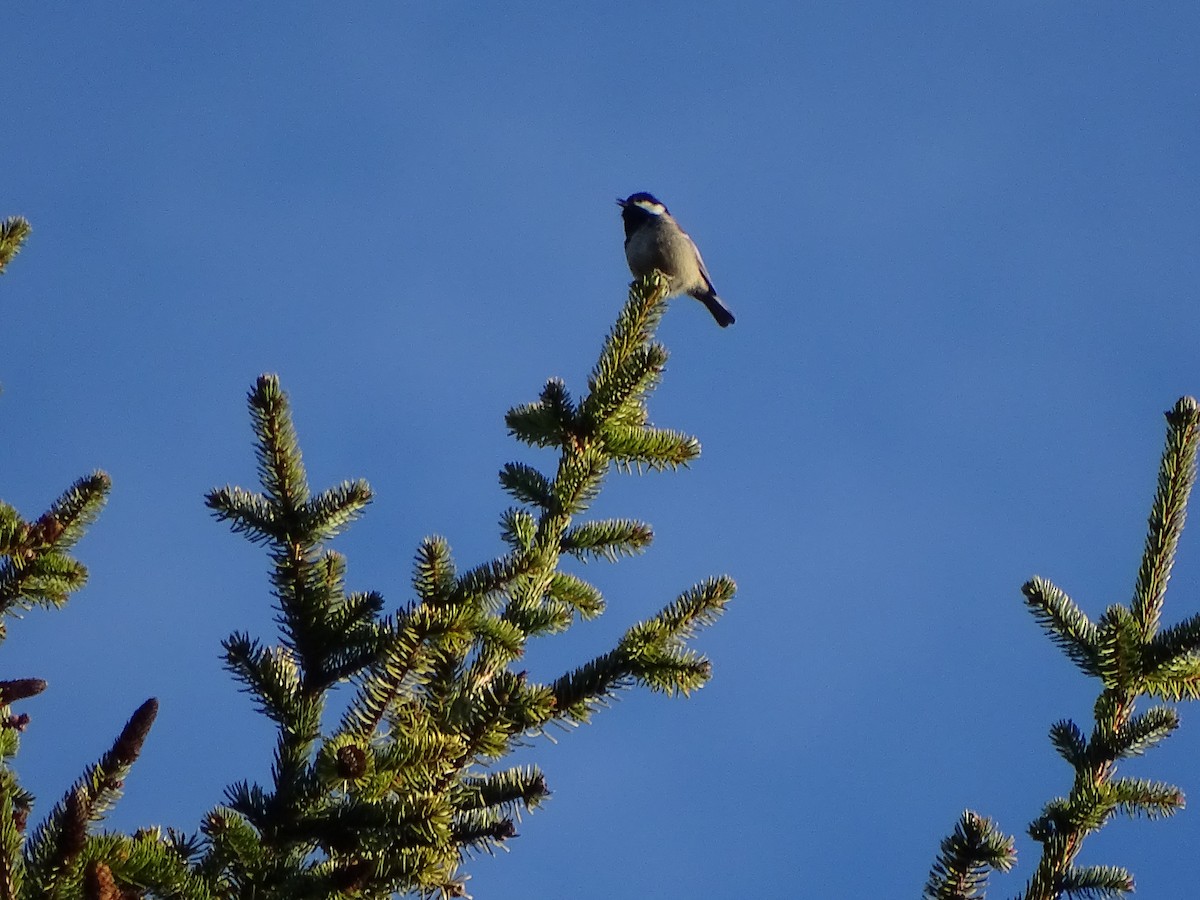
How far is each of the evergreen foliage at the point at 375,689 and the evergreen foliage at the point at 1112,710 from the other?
2.33 ft

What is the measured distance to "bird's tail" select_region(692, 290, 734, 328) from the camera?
1086 cm

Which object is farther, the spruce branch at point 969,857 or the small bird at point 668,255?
the small bird at point 668,255

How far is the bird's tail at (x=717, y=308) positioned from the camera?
10859mm

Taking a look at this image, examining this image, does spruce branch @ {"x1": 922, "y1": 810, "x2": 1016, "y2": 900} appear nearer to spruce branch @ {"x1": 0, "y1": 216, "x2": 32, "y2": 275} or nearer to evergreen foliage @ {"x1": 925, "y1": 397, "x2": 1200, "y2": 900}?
evergreen foliage @ {"x1": 925, "y1": 397, "x2": 1200, "y2": 900}

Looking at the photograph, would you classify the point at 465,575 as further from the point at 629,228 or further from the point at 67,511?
the point at 629,228

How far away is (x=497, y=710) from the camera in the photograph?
2621 millimetres

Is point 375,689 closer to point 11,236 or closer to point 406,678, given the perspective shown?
point 406,678

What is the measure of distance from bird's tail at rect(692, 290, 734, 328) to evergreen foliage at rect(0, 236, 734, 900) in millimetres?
7671

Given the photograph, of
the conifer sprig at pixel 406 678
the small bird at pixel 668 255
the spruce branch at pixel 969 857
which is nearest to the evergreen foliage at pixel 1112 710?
the spruce branch at pixel 969 857

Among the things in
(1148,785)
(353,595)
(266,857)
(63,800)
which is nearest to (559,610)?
(353,595)

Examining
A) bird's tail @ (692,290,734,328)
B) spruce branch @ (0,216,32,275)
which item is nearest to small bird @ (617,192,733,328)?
bird's tail @ (692,290,734,328)

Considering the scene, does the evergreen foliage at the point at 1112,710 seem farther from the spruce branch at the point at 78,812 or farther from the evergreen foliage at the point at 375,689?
the spruce branch at the point at 78,812

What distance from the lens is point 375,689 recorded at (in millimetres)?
2691

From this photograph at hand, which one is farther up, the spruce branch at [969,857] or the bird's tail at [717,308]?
the bird's tail at [717,308]
